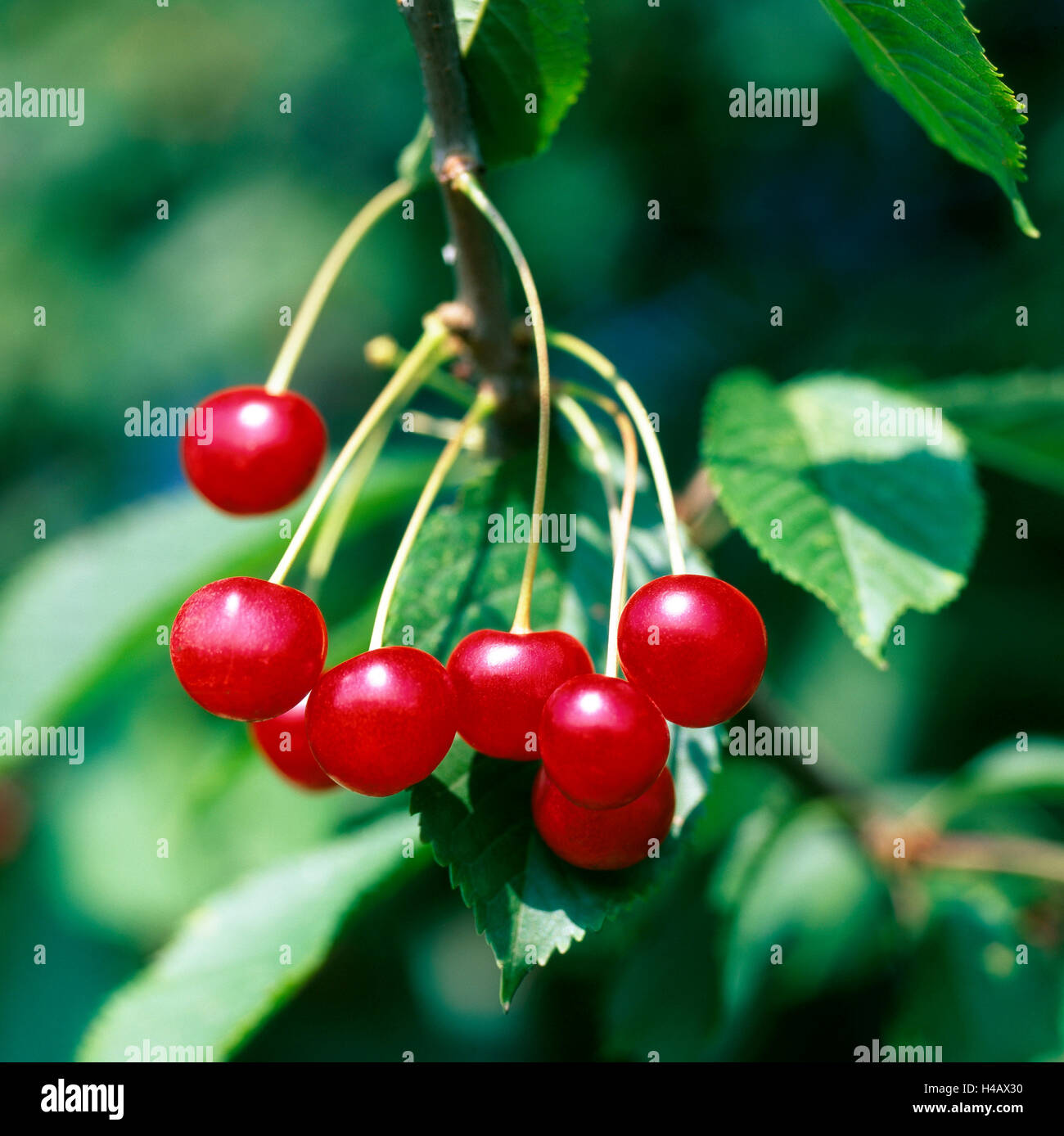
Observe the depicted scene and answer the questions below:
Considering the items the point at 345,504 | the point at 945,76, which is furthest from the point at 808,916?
the point at 945,76

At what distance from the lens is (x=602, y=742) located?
82 centimetres

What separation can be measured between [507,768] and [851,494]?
1.86 ft

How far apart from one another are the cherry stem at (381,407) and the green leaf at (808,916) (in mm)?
1160

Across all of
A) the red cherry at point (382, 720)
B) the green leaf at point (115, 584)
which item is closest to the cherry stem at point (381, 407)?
the red cherry at point (382, 720)

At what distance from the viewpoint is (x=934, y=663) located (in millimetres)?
3293

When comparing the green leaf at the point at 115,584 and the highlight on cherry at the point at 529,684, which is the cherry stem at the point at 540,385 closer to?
the highlight on cherry at the point at 529,684

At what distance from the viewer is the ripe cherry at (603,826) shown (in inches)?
36.9

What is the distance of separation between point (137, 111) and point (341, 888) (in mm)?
3048

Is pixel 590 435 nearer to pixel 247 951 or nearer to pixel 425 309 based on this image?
pixel 247 951

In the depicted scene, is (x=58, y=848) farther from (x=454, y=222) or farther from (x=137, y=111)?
(x=454, y=222)

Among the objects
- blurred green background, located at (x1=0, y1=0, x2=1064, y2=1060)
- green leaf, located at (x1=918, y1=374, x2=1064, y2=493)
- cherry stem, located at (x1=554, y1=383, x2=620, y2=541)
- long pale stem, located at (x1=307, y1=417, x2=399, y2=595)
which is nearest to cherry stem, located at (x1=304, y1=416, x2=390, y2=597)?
long pale stem, located at (x1=307, y1=417, x2=399, y2=595)

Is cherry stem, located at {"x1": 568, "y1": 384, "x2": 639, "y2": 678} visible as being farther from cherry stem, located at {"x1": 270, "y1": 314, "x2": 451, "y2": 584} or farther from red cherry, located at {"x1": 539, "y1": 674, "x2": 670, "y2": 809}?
cherry stem, located at {"x1": 270, "y1": 314, "x2": 451, "y2": 584}
